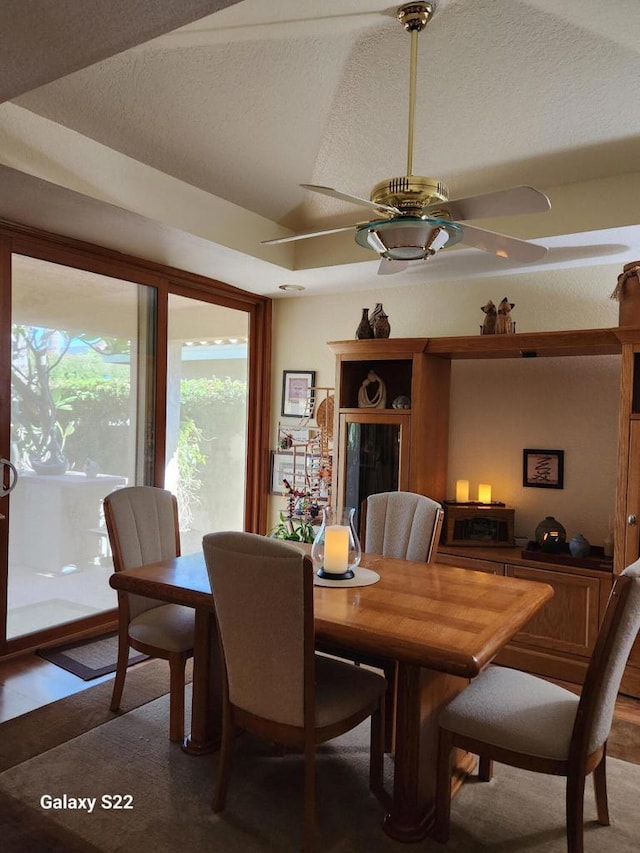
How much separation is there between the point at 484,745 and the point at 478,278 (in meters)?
2.80

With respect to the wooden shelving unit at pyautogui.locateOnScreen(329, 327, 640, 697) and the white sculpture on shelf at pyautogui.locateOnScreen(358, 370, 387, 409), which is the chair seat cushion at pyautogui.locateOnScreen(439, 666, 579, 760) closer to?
the wooden shelving unit at pyautogui.locateOnScreen(329, 327, 640, 697)

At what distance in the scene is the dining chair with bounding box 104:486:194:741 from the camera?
2441 millimetres

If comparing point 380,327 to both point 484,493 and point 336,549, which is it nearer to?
point 484,493

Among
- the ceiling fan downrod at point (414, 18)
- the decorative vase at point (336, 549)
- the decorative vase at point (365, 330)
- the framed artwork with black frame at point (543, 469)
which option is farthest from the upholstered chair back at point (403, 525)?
the ceiling fan downrod at point (414, 18)

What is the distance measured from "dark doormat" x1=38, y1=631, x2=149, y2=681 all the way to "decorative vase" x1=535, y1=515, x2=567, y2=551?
7.13ft

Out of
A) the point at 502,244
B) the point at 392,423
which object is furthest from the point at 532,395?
the point at 502,244

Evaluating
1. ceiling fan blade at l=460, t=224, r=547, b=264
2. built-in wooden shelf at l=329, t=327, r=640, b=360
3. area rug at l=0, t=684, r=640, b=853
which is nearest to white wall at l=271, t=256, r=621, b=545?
built-in wooden shelf at l=329, t=327, r=640, b=360

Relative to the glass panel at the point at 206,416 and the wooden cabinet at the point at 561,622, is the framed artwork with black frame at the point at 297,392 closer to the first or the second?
the glass panel at the point at 206,416

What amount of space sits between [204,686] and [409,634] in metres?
1.05

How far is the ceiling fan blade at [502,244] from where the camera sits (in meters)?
1.94

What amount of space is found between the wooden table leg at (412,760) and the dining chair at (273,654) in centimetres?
13

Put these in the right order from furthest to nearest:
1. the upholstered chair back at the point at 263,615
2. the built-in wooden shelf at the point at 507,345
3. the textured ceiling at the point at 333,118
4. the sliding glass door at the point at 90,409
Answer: the sliding glass door at the point at 90,409 < the built-in wooden shelf at the point at 507,345 < the textured ceiling at the point at 333,118 < the upholstered chair back at the point at 263,615

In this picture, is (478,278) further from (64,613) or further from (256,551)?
(64,613)

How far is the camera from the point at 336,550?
7.66 feet
